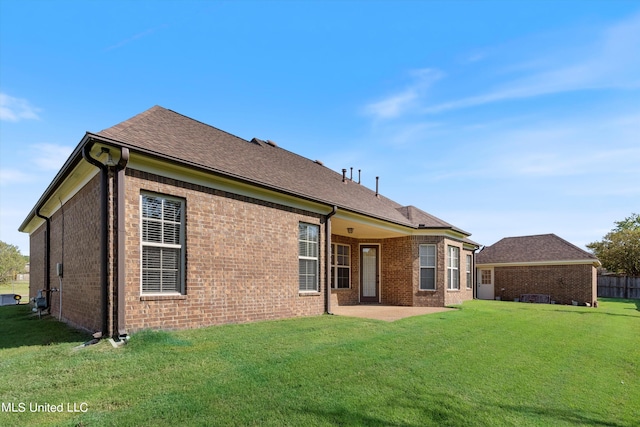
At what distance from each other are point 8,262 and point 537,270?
1969 inches

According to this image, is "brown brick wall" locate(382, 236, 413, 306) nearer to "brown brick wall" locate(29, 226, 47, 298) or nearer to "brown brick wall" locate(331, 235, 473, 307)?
"brown brick wall" locate(331, 235, 473, 307)

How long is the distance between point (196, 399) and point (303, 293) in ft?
22.8

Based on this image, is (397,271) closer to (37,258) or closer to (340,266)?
(340,266)

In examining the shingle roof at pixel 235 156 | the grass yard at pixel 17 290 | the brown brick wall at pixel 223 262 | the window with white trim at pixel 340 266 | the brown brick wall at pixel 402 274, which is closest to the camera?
the brown brick wall at pixel 223 262

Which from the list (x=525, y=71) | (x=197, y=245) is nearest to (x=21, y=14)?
(x=197, y=245)

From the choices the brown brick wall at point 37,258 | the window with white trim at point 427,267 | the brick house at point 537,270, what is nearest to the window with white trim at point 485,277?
the brick house at point 537,270

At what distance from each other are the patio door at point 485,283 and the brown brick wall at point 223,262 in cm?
2022

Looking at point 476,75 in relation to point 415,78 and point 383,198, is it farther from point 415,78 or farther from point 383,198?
point 383,198

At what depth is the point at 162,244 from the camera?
7738mm

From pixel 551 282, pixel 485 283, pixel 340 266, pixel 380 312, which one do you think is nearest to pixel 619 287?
pixel 551 282

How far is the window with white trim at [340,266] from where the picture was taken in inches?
631

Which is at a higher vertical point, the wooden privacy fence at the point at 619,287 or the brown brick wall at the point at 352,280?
the brown brick wall at the point at 352,280

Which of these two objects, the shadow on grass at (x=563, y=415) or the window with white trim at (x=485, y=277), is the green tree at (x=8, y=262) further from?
the shadow on grass at (x=563, y=415)

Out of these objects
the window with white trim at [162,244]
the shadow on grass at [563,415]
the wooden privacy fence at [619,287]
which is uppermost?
the window with white trim at [162,244]
